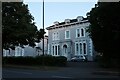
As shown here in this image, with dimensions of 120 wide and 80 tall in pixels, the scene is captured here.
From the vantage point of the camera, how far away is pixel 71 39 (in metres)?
74.1

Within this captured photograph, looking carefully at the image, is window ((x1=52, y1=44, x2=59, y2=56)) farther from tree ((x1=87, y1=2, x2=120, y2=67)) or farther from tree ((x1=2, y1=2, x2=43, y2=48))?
tree ((x1=87, y1=2, x2=120, y2=67))

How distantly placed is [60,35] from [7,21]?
29910 mm

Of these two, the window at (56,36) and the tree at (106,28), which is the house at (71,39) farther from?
the tree at (106,28)

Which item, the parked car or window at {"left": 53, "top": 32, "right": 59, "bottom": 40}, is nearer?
the parked car

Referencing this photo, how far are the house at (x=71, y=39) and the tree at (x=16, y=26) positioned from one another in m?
17.7

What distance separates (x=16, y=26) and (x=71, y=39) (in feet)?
84.8

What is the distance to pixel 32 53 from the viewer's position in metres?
86.8

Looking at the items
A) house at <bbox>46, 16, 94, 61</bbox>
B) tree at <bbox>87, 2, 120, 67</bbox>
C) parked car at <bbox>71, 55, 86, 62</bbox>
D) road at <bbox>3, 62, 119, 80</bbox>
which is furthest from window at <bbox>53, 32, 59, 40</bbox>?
road at <bbox>3, 62, 119, 80</bbox>

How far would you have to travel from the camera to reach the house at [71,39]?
6981 cm

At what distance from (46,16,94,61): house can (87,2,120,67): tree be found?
24.4 metres

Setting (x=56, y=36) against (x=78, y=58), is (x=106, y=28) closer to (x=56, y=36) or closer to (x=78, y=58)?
(x=78, y=58)

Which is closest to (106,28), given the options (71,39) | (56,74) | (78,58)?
(56,74)

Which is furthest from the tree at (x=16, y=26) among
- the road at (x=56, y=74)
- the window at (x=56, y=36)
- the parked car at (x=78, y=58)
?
the window at (x=56, y=36)

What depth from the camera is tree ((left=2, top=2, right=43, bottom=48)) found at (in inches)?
1934
